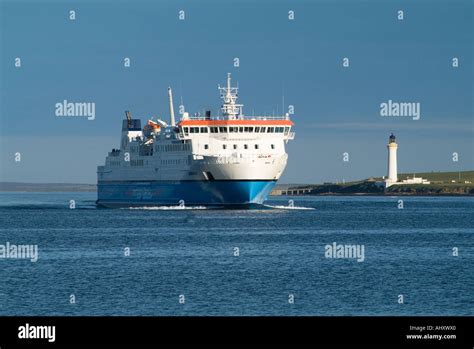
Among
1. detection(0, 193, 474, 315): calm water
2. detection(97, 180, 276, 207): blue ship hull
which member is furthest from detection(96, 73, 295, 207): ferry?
detection(0, 193, 474, 315): calm water

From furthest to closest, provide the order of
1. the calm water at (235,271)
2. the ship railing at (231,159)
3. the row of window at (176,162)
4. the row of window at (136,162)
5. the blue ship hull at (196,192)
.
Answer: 1. the row of window at (136,162)
2. the row of window at (176,162)
3. the blue ship hull at (196,192)
4. the ship railing at (231,159)
5. the calm water at (235,271)

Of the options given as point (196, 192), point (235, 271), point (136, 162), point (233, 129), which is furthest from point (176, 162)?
point (235, 271)

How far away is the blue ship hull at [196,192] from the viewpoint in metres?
87.3

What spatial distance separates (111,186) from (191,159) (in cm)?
2827

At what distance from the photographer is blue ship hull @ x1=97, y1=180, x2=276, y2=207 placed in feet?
286

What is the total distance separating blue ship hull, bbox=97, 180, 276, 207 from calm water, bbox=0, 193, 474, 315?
12.5 metres

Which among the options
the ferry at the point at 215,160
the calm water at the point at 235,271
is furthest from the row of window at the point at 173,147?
the calm water at the point at 235,271

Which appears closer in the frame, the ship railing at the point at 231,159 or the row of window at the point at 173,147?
the ship railing at the point at 231,159

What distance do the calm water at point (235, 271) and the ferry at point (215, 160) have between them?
12784 mm

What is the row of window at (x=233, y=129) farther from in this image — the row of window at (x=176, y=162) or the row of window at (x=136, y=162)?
the row of window at (x=136, y=162)

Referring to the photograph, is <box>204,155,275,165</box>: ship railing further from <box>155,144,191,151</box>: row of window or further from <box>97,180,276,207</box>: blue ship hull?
<box>155,144,191,151</box>: row of window

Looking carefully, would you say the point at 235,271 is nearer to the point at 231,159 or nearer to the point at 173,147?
the point at 231,159
